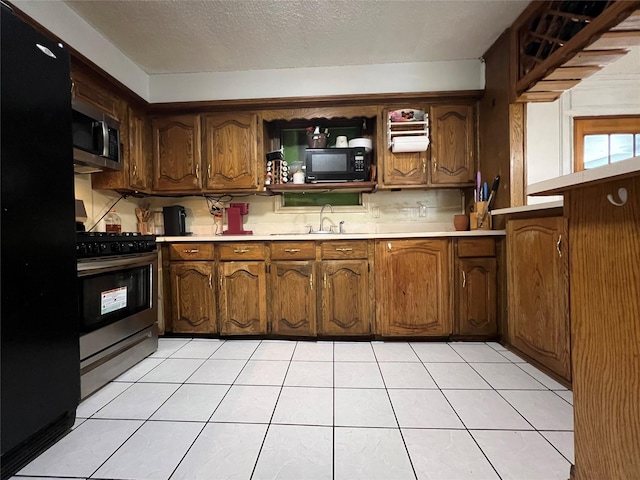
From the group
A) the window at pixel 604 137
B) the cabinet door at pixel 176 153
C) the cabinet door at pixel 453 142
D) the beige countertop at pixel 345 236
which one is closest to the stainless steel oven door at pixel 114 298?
the beige countertop at pixel 345 236

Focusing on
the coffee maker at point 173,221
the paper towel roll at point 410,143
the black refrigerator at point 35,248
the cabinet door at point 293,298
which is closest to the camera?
the black refrigerator at point 35,248

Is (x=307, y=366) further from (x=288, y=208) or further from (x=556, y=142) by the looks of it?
(x=556, y=142)

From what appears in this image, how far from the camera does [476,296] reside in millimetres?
2246

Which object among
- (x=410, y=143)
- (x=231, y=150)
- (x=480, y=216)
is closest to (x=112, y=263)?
(x=231, y=150)

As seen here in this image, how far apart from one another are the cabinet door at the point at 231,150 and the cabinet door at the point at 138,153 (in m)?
0.56

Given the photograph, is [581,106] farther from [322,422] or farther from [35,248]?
[35,248]

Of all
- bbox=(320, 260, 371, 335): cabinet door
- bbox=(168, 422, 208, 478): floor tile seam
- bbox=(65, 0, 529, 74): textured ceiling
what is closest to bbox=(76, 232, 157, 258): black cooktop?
bbox=(168, 422, 208, 478): floor tile seam

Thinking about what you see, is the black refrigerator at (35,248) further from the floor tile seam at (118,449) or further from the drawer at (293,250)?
the drawer at (293,250)

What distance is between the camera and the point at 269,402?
4.73 feet

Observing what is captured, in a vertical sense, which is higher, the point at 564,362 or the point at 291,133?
the point at 291,133

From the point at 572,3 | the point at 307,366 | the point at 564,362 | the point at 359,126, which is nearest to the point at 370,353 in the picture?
the point at 307,366

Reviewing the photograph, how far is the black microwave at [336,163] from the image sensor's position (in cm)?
258

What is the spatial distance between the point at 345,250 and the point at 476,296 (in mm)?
1081

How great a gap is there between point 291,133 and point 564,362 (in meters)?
2.72
